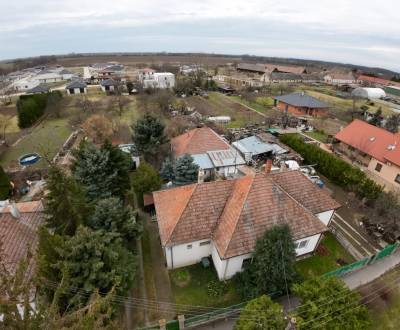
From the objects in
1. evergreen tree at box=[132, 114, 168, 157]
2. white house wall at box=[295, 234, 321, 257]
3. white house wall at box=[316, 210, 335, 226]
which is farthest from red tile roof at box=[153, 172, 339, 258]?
Answer: evergreen tree at box=[132, 114, 168, 157]

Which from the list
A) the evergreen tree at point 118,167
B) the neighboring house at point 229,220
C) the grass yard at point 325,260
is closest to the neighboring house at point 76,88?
the evergreen tree at point 118,167

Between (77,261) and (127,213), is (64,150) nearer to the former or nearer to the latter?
(127,213)

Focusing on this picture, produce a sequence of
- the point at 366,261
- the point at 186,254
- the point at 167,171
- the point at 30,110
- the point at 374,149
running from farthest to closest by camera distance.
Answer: the point at 30,110 < the point at 374,149 < the point at 167,171 < the point at 366,261 < the point at 186,254

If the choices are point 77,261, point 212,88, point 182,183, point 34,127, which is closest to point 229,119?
point 182,183

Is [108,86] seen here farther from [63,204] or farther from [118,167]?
[63,204]

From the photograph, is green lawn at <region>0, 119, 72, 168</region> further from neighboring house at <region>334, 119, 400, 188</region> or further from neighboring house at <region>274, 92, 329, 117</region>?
neighboring house at <region>274, 92, 329, 117</region>

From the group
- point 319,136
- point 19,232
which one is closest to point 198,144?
point 19,232
